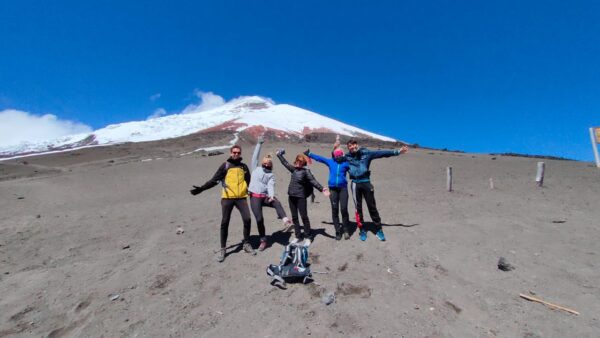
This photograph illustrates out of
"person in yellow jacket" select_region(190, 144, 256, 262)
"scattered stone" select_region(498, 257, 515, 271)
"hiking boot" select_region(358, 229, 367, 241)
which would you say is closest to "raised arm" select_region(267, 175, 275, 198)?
"person in yellow jacket" select_region(190, 144, 256, 262)

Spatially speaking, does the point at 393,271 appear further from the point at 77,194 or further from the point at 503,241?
the point at 77,194

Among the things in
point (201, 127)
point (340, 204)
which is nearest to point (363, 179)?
point (340, 204)

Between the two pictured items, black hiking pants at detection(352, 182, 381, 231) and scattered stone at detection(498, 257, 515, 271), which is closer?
scattered stone at detection(498, 257, 515, 271)

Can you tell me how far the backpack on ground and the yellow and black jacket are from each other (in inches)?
61.3

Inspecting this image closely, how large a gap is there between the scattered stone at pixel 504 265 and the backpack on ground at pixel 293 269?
3016 millimetres

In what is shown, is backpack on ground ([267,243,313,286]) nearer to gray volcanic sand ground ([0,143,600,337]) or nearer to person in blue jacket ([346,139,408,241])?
gray volcanic sand ground ([0,143,600,337])

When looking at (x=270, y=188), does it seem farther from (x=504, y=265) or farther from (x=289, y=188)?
(x=504, y=265)

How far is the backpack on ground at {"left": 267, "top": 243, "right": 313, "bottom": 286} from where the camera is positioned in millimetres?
4777

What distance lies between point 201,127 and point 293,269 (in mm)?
43190

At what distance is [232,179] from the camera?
6.03 meters

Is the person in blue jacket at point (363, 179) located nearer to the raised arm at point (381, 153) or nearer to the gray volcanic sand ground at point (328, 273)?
the raised arm at point (381, 153)

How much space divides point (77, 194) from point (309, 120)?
132 ft

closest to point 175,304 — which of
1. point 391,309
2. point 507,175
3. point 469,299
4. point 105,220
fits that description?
point 391,309

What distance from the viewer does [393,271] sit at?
5059mm
